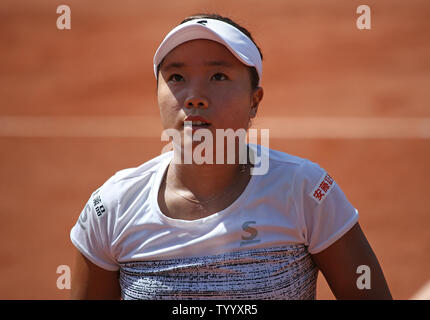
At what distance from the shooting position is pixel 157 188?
2494 mm

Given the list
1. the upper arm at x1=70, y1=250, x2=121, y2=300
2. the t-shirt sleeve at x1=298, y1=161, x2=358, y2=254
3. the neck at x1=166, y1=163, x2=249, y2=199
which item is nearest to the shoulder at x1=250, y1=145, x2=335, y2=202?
the t-shirt sleeve at x1=298, y1=161, x2=358, y2=254

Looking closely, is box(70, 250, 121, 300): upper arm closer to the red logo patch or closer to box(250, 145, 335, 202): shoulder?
box(250, 145, 335, 202): shoulder

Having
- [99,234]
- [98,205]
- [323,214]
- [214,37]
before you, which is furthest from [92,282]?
[214,37]

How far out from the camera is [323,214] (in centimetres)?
228

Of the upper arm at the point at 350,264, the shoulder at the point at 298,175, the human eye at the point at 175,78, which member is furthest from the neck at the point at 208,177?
the upper arm at the point at 350,264

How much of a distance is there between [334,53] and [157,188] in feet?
36.2

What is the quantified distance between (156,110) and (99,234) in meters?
8.82

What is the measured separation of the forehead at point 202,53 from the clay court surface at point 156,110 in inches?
147

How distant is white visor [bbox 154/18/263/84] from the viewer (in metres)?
2.33

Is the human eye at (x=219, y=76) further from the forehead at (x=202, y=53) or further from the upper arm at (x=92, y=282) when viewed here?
the upper arm at (x=92, y=282)

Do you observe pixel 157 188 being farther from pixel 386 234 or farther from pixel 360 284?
pixel 386 234

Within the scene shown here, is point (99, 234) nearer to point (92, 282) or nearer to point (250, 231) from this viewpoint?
point (92, 282)

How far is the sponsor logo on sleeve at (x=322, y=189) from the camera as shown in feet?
7.51
